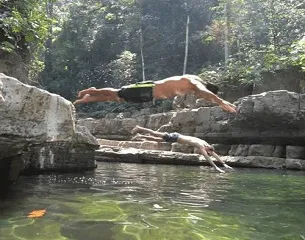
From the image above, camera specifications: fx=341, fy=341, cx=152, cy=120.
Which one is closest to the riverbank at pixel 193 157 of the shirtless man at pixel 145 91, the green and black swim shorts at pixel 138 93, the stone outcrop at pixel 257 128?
the stone outcrop at pixel 257 128

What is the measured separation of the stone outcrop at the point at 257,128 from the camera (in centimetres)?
1062

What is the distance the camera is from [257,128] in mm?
11930

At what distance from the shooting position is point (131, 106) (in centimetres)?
2636

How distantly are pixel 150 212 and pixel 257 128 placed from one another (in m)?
9.27

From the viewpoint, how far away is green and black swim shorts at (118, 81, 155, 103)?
7.14 m

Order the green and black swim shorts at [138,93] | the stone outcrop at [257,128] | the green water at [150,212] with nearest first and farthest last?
the green water at [150,212], the green and black swim shorts at [138,93], the stone outcrop at [257,128]

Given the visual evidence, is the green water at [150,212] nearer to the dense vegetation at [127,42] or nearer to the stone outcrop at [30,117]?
the stone outcrop at [30,117]

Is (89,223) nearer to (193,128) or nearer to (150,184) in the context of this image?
(150,184)

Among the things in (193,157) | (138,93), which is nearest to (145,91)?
Result: (138,93)

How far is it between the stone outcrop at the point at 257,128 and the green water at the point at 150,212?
220 inches

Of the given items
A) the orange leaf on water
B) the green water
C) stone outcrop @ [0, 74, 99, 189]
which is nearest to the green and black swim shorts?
the green water

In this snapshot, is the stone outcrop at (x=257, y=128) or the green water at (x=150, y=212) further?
the stone outcrop at (x=257, y=128)

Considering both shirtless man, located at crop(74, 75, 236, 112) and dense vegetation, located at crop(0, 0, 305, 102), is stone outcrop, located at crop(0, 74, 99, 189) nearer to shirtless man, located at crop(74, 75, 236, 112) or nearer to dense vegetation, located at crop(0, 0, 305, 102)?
shirtless man, located at crop(74, 75, 236, 112)

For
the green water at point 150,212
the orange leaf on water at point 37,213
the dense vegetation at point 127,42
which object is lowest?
the green water at point 150,212
